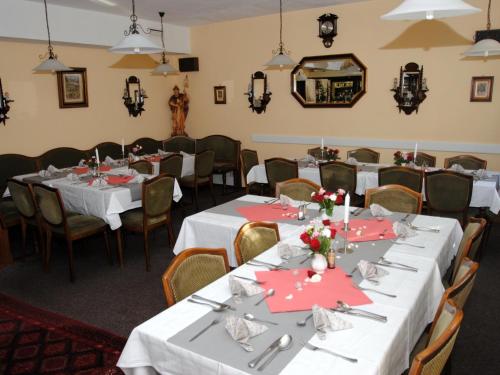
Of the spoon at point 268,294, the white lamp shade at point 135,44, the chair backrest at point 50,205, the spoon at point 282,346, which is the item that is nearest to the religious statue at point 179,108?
the chair backrest at point 50,205

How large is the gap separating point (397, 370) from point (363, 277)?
1.72ft

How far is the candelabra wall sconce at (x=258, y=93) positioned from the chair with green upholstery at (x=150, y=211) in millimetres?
3638

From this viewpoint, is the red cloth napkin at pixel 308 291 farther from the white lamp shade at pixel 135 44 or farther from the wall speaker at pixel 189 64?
the wall speaker at pixel 189 64

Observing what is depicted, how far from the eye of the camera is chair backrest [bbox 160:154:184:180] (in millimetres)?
6004

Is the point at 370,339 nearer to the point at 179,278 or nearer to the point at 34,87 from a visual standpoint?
the point at 179,278

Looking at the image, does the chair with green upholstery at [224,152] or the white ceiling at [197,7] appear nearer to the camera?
the white ceiling at [197,7]

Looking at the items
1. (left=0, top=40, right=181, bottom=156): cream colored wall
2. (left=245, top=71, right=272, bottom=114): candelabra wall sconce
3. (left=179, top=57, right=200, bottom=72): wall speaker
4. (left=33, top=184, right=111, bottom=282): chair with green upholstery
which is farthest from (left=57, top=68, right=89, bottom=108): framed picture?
(left=33, top=184, right=111, bottom=282): chair with green upholstery

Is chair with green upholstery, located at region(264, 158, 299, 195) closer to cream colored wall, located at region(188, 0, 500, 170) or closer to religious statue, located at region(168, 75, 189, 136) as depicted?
cream colored wall, located at region(188, 0, 500, 170)

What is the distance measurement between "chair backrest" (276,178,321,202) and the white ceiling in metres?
3.52

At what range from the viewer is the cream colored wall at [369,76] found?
6.12m

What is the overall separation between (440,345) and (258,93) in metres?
6.87

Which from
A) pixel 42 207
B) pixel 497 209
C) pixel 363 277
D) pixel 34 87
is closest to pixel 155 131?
pixel 34 87

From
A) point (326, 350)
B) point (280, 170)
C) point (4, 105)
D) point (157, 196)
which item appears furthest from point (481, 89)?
point (4, 105)

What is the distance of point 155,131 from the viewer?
8641mm
